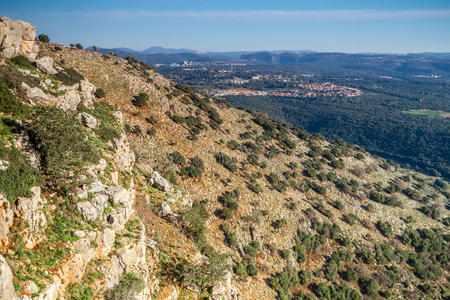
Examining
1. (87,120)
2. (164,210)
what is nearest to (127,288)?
(164,210)

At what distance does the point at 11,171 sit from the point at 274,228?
27977 mm

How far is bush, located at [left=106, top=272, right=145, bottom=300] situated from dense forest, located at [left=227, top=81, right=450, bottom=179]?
10239cm

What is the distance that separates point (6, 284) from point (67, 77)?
24224 millimetres

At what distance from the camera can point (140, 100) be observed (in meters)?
39.1

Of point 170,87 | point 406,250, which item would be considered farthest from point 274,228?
point 170,87

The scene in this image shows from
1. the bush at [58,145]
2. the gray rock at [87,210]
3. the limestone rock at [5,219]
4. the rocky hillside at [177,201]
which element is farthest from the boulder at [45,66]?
the limestone rock at [5,219]

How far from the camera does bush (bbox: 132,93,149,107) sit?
128ft

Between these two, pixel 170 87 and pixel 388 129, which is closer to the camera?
pixel 170 87

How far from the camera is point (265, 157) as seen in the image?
46.3m

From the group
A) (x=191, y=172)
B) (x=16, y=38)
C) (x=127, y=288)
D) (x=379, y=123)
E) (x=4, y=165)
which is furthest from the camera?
(x=379, y=123)

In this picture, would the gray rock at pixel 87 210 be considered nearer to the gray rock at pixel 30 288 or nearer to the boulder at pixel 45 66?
the gray rock at pixel 30 288

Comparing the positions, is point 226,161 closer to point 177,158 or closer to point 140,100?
point 177,158

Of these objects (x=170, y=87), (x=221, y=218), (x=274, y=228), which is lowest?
(x=274, y=228)

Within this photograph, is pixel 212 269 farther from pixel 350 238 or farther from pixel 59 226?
pixel 350 238
